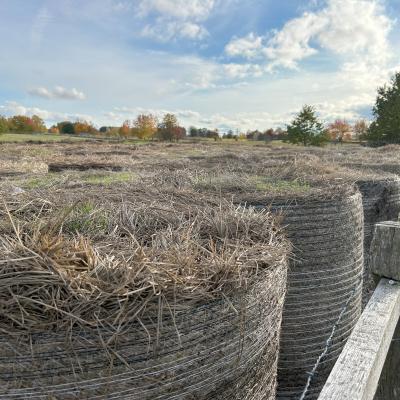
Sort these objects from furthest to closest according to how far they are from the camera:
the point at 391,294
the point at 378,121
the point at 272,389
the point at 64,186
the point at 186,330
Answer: the point at 378,121
the point at 64,186
the point at 391,294
the point at 272,389
the point at 186,330

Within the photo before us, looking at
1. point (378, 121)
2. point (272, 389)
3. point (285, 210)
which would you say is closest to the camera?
point (272, 389)

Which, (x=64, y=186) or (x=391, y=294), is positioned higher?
(x=64, y=186)

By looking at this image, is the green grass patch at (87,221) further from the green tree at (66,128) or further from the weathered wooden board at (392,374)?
the green tree at (66,128)

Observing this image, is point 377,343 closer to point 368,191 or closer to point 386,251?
point 386,251

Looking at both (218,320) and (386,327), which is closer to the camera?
(218,320)

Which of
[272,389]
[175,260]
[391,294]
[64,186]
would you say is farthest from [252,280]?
[64,186]

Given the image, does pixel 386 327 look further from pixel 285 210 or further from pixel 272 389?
pixel 285 210

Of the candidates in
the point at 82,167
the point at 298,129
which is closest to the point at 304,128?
the point at 298,129

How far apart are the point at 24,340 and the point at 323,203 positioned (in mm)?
2252

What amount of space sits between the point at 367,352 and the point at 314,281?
1310 millimetres

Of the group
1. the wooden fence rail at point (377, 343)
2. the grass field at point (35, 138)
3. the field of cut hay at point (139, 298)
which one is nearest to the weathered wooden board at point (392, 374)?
the wooden fence rail at point (377, 343)

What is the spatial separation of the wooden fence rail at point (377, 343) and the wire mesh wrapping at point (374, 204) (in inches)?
62.7

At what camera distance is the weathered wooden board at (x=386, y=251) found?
2.40 meters

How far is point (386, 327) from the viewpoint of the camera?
1950 millimetres
